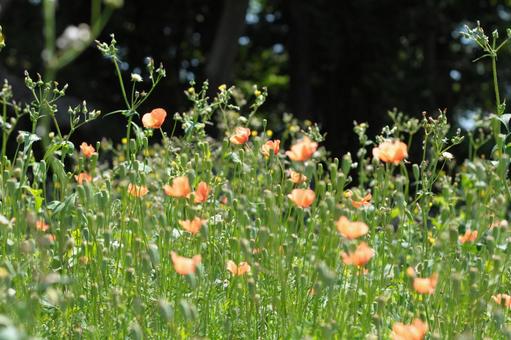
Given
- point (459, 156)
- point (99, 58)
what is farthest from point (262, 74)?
point (459, 156)

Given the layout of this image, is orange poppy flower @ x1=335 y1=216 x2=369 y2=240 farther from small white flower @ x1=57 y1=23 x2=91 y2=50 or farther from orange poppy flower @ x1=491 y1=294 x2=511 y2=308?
small white flower @ x1=57 y1=23 x2=91 y2=50

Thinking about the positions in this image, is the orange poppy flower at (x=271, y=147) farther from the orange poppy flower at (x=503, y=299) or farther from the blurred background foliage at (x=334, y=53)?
the blurred background foliage at (x=334, y=53)

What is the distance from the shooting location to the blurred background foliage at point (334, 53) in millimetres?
10875

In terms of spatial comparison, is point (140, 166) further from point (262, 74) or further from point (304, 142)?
point (262, 74)

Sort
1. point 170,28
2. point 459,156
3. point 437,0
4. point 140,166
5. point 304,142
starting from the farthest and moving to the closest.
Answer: point 170,28, point 437,0, point 459,156, point 140,166, point 304,142

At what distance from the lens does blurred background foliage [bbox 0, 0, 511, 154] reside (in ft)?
35.7

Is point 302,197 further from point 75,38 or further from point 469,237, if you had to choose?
point 75,38

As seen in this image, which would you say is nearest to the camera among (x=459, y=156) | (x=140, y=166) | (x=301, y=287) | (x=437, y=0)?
(x=301, y=287)

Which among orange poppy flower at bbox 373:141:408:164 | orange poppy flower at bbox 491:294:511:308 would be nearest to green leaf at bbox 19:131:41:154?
orange poppy flower at bbox 373:141:408:164

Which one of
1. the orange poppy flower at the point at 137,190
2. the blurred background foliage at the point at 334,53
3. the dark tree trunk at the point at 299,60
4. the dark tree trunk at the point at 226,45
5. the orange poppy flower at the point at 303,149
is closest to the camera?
the orange poppy flower at the point at 303,149

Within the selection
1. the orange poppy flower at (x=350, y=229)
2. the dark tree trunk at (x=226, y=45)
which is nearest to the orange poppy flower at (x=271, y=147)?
the orange poppy flower at (x=350, y=229)

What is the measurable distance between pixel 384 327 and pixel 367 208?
1.54 feet

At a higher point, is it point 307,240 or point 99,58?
point 99,58

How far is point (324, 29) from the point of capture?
1203 centimetres
